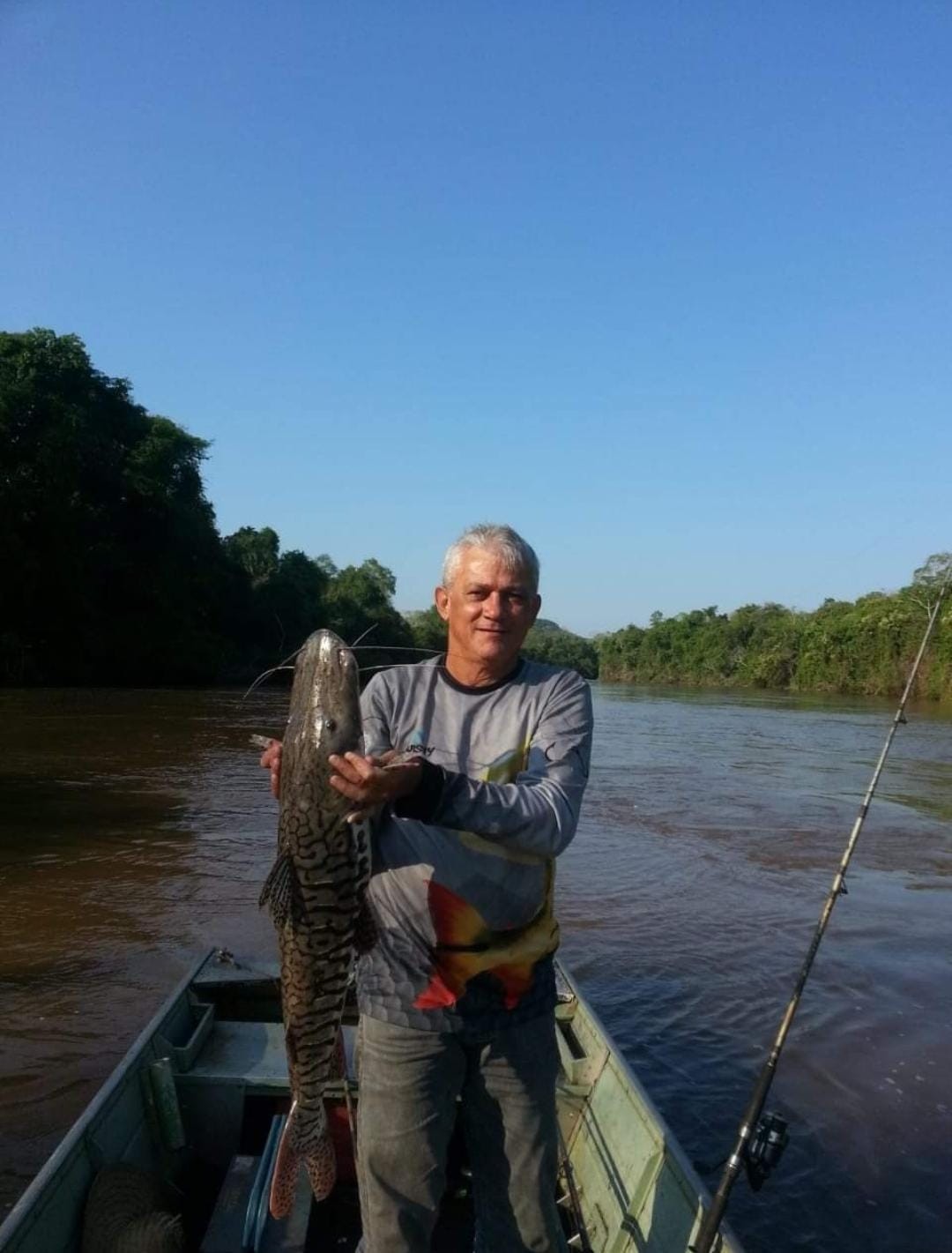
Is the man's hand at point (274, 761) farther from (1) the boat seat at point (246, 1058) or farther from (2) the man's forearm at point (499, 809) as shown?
(1) the boat seat at point (246, 1058)

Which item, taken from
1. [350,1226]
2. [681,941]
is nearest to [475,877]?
[350,1226]

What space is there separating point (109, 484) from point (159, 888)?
3317 cm

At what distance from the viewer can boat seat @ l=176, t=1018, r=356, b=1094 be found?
4.29m

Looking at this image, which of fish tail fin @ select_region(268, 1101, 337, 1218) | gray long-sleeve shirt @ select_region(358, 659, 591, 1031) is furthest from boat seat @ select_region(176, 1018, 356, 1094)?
gray long-sleeve shirt @ select_region(358, 659, 591, 1031)

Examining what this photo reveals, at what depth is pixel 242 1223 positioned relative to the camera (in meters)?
3.58

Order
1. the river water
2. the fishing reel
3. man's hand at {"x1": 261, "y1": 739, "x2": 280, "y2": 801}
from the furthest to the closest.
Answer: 1. the river water
2. the fishing reel
3. man's hand at {"x1": 261, "y1": 739, "x2": 280, "y2": 801}

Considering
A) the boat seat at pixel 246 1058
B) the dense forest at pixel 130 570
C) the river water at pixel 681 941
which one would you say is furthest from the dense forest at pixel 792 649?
the boat seat at pixel 246 1058

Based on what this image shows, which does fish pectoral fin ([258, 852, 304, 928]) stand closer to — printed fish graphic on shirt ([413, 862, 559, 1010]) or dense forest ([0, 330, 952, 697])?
printed fish graphic on shirt ([413, 862, 559, 1010])

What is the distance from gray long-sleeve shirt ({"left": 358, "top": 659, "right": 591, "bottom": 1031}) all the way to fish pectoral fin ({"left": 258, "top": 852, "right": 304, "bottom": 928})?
0.22 meters

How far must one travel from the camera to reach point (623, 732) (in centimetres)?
3291

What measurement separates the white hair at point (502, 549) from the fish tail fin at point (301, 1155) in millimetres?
1639

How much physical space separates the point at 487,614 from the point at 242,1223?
104 inches

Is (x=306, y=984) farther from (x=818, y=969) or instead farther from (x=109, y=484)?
(x=109, y=484)

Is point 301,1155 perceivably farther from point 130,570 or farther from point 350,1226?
point 130,570
